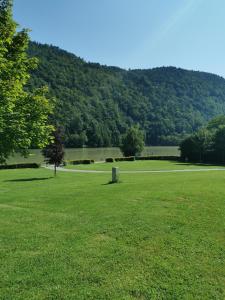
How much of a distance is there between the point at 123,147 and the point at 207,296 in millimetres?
67524

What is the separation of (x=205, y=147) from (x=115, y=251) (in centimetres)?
5681

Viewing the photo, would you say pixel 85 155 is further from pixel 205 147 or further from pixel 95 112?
pixel 95 112

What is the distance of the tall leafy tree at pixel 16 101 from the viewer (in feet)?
27.3

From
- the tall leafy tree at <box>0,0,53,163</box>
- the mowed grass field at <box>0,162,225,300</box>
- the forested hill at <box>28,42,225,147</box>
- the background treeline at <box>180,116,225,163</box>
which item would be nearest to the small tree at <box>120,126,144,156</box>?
the background treeline at <box>180,116,225,163</box>

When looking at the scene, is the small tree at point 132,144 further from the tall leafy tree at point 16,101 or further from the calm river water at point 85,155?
the tall leafy tree at point 16,101

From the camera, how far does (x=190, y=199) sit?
10.7 m

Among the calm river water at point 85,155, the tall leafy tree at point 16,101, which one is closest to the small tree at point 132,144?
the calm river water at point 85,155

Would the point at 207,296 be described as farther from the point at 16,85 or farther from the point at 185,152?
the point at 185,152

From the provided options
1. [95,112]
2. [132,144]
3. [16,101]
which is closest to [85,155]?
[132,144]

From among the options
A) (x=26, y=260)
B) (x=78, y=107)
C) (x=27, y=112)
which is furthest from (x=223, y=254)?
(x=78, y=107)

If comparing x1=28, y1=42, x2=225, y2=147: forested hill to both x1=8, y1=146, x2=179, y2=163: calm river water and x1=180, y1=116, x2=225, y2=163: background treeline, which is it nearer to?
x1=8, y1=146, x2=179, y2=163: calm river water

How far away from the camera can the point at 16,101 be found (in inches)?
355

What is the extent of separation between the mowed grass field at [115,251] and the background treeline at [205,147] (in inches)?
1993

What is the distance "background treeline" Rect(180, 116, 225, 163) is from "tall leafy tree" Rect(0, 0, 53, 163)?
52.6 meters
